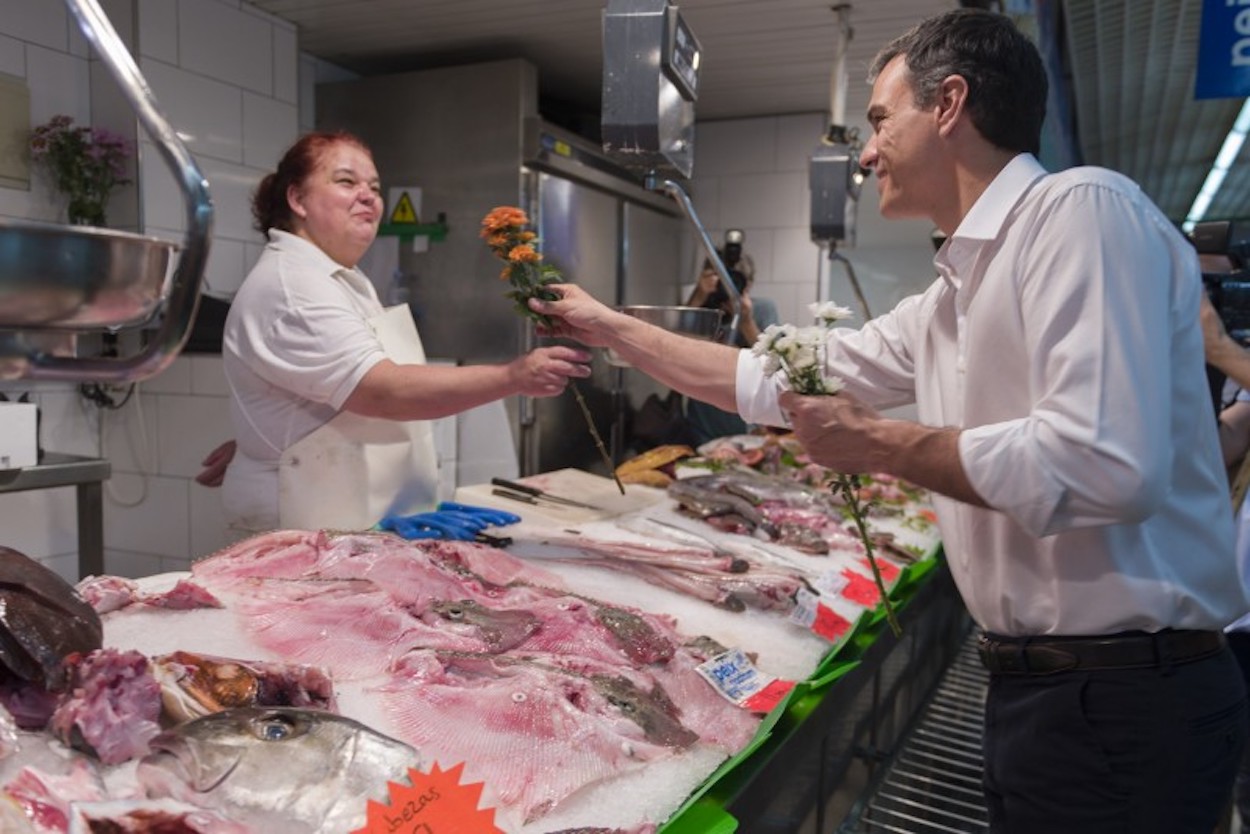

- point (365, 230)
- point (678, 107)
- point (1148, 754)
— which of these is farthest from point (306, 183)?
point (1148, 754)

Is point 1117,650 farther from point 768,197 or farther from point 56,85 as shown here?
point 768,197

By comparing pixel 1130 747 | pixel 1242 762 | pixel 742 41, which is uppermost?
pixel 742 41

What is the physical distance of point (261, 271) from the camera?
270cm

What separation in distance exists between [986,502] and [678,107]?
1.27 metres

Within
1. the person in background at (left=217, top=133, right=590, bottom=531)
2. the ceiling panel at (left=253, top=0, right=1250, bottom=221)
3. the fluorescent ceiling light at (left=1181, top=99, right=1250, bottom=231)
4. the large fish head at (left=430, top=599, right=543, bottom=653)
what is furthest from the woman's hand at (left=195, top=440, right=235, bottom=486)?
the fluorescent ceiling light at (left=1181, top=99, right=1250, bottom=231)

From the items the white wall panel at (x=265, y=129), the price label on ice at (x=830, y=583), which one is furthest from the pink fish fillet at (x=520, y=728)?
the white wall panel at (x=265, y=129)

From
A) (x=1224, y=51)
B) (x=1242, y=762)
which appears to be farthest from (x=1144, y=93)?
(x=1242, y=762)

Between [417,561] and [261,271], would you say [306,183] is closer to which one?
[261,271]

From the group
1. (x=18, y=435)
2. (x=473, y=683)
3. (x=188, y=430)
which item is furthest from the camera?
(x=188, y=430)

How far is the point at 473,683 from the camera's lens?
1.60m

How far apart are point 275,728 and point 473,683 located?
17.4 inches

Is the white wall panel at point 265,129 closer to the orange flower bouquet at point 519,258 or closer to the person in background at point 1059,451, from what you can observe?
the orange flower bouquet at point 519,258

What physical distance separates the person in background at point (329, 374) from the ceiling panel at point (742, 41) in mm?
2444

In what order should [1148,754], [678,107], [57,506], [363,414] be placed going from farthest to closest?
1. [57,506]
2. [363,414]
3. [678,107]
4. [1148,754]
